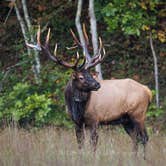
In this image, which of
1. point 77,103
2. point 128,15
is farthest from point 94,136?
point 128,15

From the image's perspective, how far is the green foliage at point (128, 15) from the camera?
59.9 feet

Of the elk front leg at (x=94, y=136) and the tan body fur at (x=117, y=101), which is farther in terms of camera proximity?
the tan body fur at (x=117, y=101)

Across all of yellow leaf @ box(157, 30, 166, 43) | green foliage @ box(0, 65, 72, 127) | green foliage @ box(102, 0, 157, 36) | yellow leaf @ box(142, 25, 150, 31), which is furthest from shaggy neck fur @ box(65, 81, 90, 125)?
yellow leaf @ box(157, 30, 166, 43)

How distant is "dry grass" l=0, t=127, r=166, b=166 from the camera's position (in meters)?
10.6

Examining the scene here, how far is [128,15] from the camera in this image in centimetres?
1833

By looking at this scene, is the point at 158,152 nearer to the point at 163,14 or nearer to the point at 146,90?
the point at 146,90

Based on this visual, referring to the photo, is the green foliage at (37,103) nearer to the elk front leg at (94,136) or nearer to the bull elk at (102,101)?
the bull elk at (102,101)

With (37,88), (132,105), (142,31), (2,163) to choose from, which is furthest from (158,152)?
(142,31)

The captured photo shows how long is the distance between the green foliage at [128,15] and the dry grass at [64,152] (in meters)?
6.43

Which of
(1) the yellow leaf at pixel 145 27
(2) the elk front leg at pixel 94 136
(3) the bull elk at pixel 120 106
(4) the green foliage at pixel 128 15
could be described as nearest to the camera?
(2) the elk front leg at pixel 94 136

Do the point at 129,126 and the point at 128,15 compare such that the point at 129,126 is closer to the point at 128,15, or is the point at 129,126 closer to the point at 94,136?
the point at 94,136

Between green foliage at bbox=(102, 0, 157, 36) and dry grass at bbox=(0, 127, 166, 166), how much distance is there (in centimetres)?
643

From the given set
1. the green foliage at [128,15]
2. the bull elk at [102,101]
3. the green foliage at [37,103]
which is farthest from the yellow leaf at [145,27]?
the bull elk at [102,101]

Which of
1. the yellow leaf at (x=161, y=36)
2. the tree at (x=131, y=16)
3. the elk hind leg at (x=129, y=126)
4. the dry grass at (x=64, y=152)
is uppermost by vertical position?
the dry grass at (x=64, y=152)
